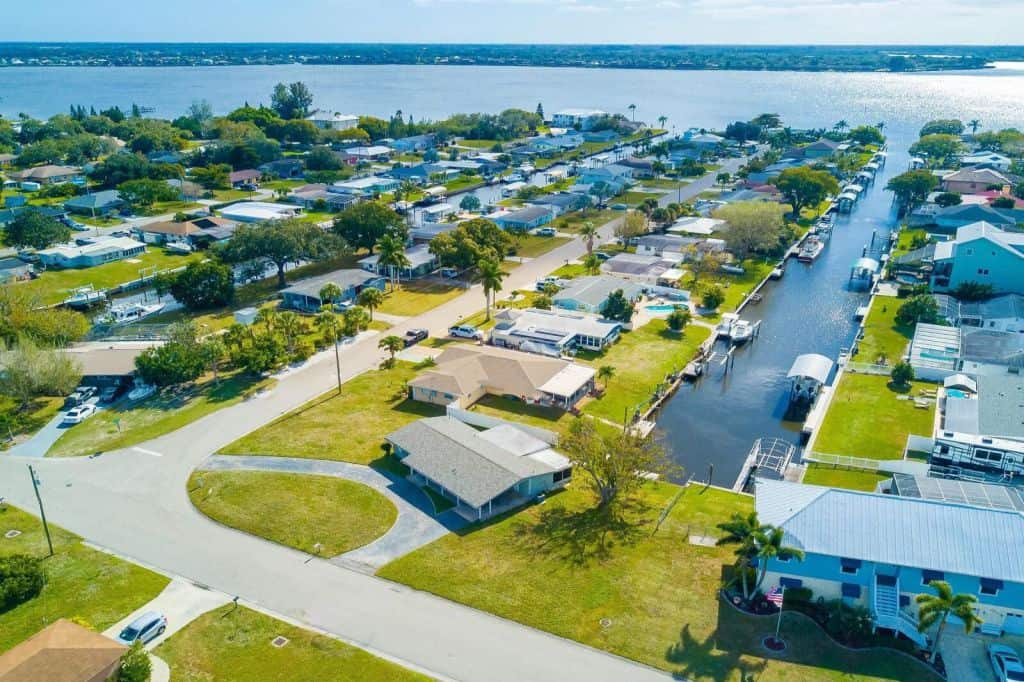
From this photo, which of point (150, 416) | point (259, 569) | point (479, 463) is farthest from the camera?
point (150, 416)

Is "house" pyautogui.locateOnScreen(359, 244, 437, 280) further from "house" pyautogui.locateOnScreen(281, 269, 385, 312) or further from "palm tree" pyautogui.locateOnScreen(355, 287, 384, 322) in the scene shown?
"palm tree" pyautogui.locateOnScreen(355, 287, 384, 322)

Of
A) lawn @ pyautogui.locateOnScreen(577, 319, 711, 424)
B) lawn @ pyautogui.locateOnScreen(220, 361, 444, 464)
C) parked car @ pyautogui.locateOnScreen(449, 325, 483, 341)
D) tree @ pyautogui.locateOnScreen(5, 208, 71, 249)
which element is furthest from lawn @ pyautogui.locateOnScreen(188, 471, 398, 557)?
tree @ pyautogui.locateOnScreen(5, 208, 71, 249)

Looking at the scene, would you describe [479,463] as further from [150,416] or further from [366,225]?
[366,225]

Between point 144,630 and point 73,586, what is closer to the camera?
point 144,630

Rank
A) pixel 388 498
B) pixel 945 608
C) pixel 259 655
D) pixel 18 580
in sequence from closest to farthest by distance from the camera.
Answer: pixel 945 608 < pixel 259 655 < pixel 18 580 < pixel 388 498

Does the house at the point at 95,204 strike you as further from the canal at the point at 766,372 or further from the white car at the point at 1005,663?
the white car at the point at 1005,663

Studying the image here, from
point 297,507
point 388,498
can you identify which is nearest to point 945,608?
point 388,498
